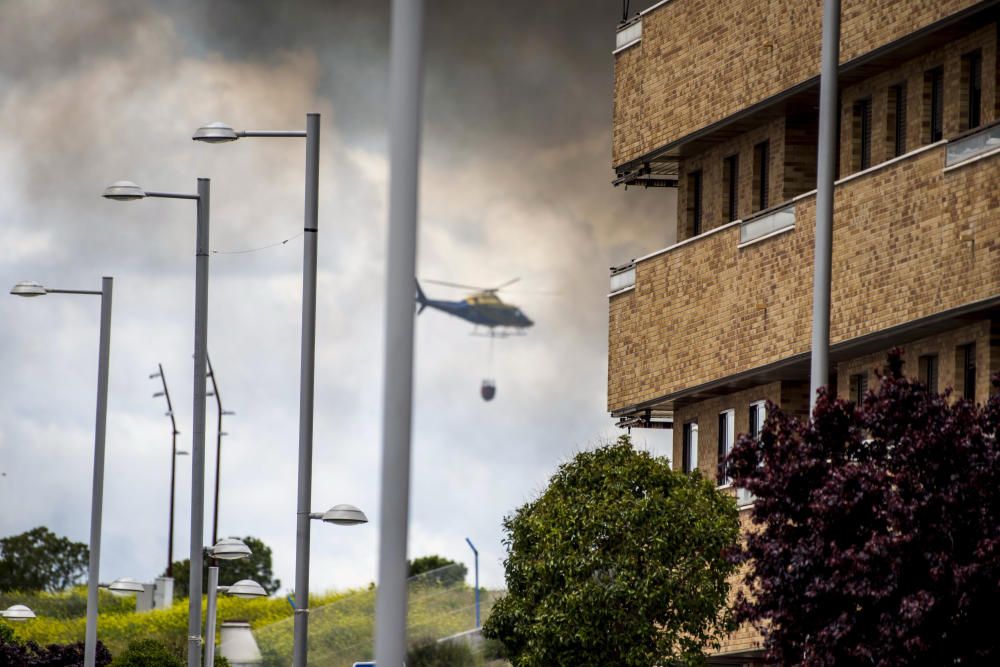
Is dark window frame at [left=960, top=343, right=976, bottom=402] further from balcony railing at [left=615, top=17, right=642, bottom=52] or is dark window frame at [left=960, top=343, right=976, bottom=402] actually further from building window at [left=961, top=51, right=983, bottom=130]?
balcony railing at [left=615, top=17, right=642, bottom=52]

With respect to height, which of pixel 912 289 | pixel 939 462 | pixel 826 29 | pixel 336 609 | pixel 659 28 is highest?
pixel 659 28

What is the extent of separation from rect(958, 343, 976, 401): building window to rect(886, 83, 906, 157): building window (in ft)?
12.9

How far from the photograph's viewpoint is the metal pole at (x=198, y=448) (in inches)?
1148

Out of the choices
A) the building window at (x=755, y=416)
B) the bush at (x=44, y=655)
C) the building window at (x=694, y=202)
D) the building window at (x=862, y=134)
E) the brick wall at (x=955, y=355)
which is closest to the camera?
the brick wall at (x=955, y=355)

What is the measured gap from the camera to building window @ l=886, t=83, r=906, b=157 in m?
35.0

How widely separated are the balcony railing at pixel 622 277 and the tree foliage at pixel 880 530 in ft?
63.4

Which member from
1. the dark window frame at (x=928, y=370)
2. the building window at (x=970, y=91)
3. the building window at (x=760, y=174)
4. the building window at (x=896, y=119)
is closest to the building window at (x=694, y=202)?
the building window at (x=760, y=174)

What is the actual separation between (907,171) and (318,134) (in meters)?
9.57

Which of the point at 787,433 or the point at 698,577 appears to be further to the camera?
the point at 698,577

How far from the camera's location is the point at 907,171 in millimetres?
32562

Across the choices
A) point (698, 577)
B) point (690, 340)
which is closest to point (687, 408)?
point (690, 340)

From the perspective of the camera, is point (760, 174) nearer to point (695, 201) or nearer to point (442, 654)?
point (695, 201)

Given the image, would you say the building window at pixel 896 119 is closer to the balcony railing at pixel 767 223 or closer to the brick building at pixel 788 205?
the brick building at pixel 788 205

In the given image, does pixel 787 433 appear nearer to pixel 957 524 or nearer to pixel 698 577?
pixel 957 524
